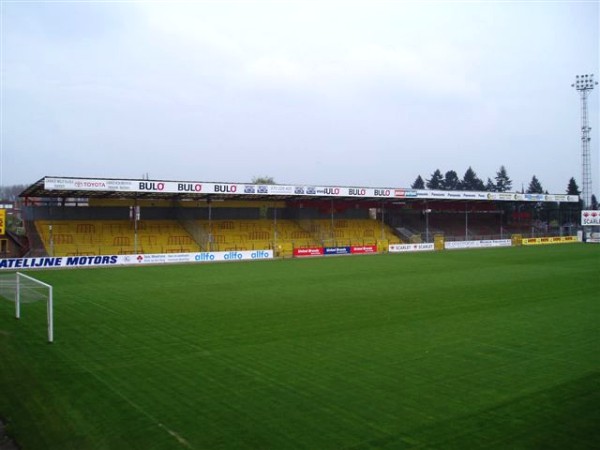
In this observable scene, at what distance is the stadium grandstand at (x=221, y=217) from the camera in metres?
36.5

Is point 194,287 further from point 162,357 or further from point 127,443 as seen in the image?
point 127,443

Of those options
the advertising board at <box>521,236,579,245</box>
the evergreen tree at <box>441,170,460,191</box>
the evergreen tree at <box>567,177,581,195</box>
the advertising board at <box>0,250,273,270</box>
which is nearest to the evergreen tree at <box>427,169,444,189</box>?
the evergreen tree at <box>441,170,460,191</box>

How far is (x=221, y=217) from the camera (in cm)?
4706

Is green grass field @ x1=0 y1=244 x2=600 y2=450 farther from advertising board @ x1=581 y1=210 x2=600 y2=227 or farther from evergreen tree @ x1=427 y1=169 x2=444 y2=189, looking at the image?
Result: evergreen tree @ x1=427 y1=169 x2=444 y2=189

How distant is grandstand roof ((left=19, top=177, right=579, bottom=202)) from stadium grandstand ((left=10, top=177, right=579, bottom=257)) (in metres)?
0.06

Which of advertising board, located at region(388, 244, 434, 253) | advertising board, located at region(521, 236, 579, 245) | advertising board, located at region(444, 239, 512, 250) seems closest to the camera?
advertising board, located at region(388, 244, 434, 253)

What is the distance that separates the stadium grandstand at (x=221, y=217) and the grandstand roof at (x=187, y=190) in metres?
0.06

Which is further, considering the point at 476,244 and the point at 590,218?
the point at 590,218

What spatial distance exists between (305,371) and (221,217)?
37.9 meters

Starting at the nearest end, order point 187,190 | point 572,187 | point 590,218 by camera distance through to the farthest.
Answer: point 187,190
point 590,218
point 572,187

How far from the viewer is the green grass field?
7.14 metres

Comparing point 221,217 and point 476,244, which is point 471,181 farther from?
point 221,217

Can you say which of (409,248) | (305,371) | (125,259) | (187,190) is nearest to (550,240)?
(409,248)

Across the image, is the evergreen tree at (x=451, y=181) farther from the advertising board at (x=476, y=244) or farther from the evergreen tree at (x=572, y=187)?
the advertising board at (x=476, y=244)
